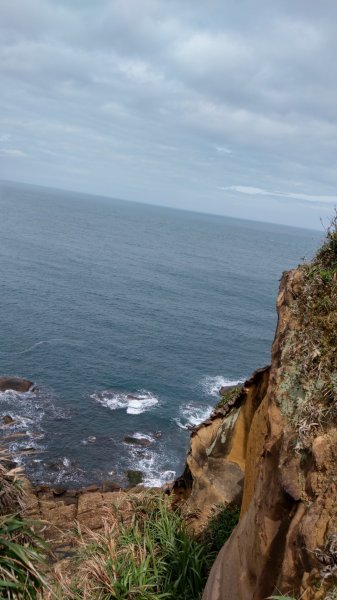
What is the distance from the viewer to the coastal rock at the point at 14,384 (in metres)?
41.8

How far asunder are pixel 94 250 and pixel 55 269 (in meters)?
30.9

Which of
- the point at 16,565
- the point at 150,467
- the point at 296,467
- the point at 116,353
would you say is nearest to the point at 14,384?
the point at 116,353

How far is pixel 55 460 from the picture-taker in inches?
1340

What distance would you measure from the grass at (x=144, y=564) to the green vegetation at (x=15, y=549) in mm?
2110

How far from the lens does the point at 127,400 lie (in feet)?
144

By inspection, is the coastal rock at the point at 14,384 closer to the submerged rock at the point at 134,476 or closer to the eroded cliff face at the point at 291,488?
the submerged rock at the point at 134,476

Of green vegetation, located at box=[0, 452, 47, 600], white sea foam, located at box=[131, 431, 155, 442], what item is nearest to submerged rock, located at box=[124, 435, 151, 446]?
white sea foam, located at box=[131, 431, 155, 442]

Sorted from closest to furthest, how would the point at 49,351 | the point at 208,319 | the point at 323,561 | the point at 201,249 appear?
the point at 323,561, the point at 49,351, the point at 208,319, the point at 201,249

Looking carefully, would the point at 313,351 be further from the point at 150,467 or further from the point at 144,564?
the point at 150,467

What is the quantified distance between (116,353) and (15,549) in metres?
46.0

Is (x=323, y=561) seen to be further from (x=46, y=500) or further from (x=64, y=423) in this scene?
(x=64, y=423)

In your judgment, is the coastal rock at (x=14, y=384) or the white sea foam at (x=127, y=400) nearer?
the coastal rock at (x=14, y=384)

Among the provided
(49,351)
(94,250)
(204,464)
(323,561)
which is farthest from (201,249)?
(323,561)

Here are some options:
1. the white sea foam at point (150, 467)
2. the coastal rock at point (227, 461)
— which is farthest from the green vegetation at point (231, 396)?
the white sea foam at point (150, 467)
